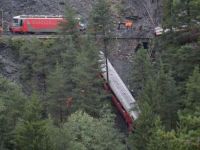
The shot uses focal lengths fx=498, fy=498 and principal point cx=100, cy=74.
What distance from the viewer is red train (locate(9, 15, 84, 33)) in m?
56.7

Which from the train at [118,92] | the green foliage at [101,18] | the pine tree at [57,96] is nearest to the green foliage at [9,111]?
the pine tree at [57,96]

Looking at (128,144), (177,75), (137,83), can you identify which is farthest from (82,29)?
(128,144)

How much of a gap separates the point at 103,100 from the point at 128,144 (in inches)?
379

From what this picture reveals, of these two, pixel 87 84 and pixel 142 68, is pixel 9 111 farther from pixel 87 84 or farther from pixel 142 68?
pixel 142 68

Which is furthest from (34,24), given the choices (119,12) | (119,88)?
(119,88)

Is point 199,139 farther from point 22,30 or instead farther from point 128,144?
point 22,30

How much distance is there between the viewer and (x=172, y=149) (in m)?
25.0

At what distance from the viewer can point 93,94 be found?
137 ft

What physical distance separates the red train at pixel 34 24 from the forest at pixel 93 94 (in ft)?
11.8

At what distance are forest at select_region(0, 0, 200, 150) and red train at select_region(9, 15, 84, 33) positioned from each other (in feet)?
11.8

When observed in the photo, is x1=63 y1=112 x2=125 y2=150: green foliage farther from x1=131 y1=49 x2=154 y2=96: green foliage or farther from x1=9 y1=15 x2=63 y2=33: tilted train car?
x1=9 y1=15 x2=63 y2=33: tilted train car

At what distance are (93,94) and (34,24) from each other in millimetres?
18272

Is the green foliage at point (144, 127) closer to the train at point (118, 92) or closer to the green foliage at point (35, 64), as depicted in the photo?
the train at point (118, 92)

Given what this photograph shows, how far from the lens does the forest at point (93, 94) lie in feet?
103
